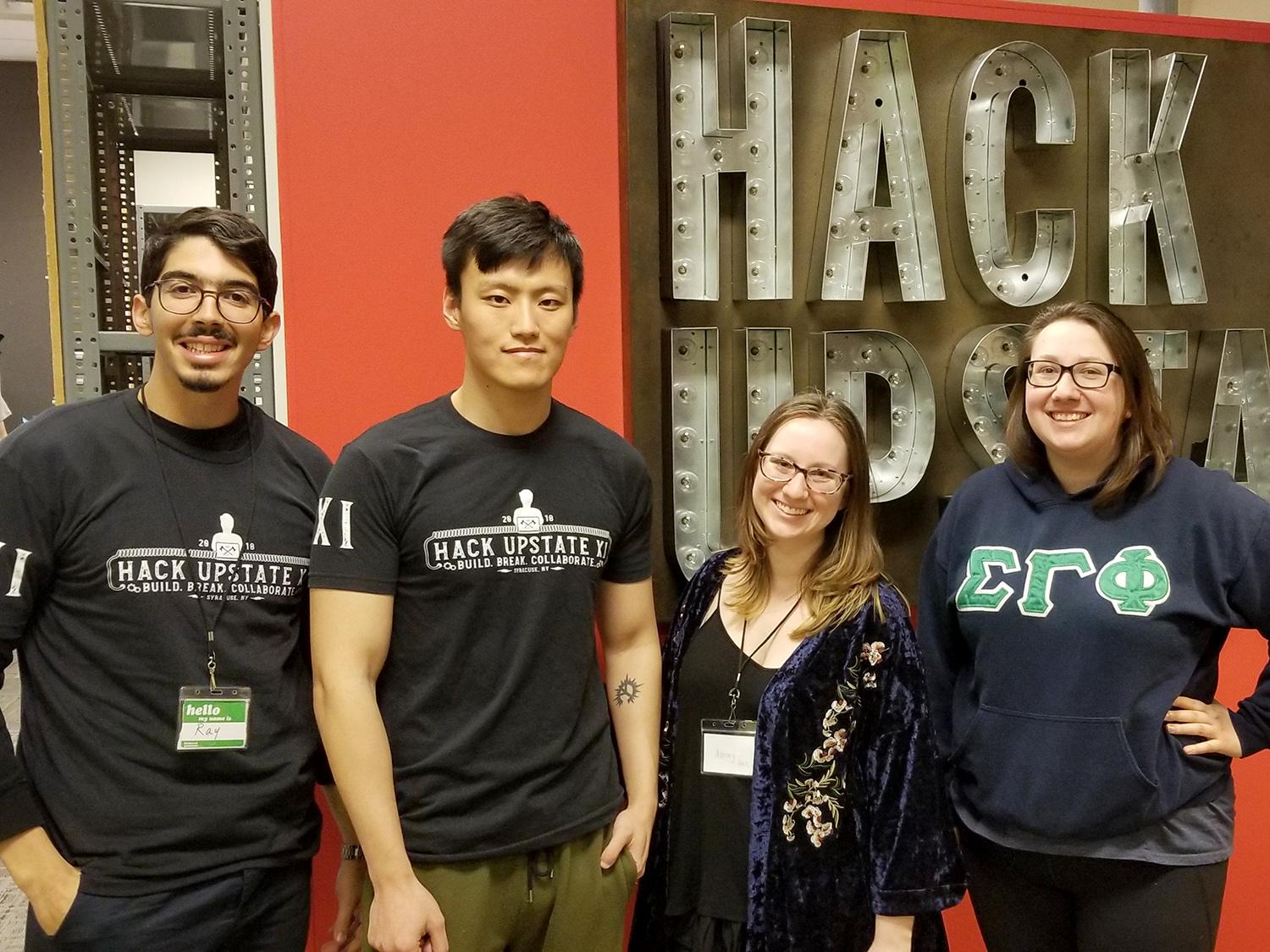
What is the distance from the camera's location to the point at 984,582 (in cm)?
183

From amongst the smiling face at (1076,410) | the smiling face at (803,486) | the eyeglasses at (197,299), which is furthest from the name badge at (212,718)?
the smiling face at (1076,410)

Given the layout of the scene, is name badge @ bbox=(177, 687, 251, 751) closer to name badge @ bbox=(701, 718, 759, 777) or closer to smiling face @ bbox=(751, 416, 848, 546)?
name badge @ bbox=(701, 718, 759, 777)

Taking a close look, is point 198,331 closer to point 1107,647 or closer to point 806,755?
point 806,755

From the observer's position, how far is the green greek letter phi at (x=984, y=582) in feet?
5.90

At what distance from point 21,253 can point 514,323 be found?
20.3 ft

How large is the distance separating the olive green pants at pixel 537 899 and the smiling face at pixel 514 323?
76 centimetres

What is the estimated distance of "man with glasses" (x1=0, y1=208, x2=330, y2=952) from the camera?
1514 mm

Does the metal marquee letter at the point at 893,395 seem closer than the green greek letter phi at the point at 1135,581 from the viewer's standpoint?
No

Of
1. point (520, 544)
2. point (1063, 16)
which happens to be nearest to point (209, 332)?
point (520, 544)

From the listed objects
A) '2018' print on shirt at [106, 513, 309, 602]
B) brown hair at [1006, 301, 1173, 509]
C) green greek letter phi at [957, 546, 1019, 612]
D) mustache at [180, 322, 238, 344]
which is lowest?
green greek letter phi at [957, 546, 1019, 612]

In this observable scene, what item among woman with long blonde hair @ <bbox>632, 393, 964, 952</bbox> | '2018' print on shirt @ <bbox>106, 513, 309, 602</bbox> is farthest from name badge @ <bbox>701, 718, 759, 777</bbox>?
'2018' print on shirt @ <bbox>106, 513, 309, 602</bbox>

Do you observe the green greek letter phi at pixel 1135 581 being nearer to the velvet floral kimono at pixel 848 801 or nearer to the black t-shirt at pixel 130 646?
the velvet floral kimono at pixel 848 801

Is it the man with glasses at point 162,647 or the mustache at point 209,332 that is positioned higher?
the mustache at point 209,332

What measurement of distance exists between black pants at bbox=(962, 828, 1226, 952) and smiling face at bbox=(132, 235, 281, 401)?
154 centimetres
